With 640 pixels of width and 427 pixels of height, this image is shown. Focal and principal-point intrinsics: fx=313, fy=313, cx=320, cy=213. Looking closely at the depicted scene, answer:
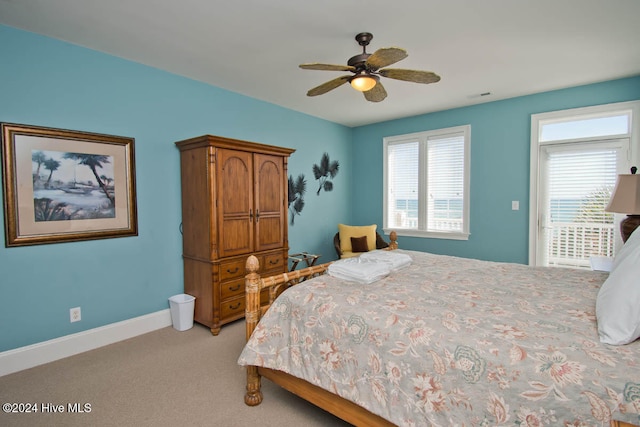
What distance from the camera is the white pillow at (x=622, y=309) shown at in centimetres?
120

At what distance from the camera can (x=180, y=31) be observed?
2473mm

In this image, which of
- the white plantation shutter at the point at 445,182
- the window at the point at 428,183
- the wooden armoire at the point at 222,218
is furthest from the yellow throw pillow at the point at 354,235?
the wooden armoire at the point at 222,218

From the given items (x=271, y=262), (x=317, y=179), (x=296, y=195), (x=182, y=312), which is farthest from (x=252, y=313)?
(x=317, y=179)

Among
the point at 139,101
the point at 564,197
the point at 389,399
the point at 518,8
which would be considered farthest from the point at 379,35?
Result: the point at 564,197

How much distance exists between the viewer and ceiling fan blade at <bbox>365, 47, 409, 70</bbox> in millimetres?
1978

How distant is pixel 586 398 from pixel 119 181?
11.5 feet

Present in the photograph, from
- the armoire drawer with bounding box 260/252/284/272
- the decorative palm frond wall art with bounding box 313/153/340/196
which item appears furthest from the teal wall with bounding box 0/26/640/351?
the armoire drawer with bounding box 260/252/284/272

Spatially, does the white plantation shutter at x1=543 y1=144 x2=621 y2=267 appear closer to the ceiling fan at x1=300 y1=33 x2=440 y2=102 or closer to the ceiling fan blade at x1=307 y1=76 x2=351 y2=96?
the ceiling fan at x1=300 y1=33 x2=440 y2=102

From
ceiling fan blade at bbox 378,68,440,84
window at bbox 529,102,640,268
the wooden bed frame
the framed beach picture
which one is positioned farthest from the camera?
window at bbox 529,102,640,268

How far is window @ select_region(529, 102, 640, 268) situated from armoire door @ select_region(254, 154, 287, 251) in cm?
317

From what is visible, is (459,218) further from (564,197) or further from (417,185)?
(564,197)

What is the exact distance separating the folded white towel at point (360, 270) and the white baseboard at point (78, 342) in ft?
6.79

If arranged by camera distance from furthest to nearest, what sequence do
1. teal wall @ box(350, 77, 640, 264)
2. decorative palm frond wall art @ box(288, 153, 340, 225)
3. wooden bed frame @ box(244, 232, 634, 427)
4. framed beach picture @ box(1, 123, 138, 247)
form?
decorative palm frond wall art @ box(288, 153, 340, 225) → teal wall @ box(350, 77, 640, 264) → framed beach picture @ box(1, 123, 138, 247) → wooden bed frame @ box(244, 232, 634, 427)

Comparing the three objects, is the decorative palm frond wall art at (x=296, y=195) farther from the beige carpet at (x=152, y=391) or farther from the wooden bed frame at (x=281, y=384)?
the wooden bed frame at (x=281, y=384)
